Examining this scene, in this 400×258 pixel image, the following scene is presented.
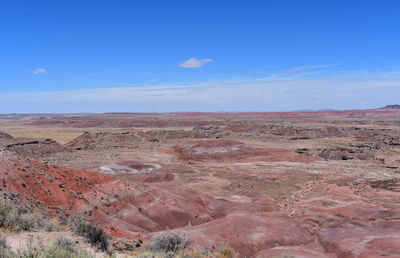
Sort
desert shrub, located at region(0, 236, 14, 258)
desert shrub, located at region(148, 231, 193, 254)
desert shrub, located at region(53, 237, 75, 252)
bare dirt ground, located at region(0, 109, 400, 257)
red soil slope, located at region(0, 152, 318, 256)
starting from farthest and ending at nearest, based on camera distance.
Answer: bare dirt ground, located at region(0, 109, 400, 257)
red soil slope, located at region(0, 152, 318, 256)
desert shrub, located at region(148, 231, 193, 254)
desert shrub, located at region(53, 237, 75, 252)
desert shrub, located at region(0, 236, 14, 258)

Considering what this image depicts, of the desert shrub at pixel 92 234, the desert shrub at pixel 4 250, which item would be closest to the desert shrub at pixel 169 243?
the desert shrub at pixel 92 234

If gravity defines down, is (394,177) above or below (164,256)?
below

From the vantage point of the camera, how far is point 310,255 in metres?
15.2

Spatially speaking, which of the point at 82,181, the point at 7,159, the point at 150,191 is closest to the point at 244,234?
the point at 150,191

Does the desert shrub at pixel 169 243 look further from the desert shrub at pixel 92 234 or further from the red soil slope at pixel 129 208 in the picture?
the red soil slope at pixel 129 208

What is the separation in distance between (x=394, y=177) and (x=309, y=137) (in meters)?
43.8

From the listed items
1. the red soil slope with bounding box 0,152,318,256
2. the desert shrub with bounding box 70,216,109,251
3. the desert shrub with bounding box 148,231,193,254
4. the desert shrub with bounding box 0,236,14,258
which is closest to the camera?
the desert shrub with bounding box 0,236,14,258

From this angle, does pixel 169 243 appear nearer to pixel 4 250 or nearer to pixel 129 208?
pixel 4 250

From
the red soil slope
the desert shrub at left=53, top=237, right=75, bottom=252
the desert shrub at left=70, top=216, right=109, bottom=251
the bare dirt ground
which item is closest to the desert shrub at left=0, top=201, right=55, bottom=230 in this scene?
the desert shrub at left=70, top=216, right=109, bottom=251

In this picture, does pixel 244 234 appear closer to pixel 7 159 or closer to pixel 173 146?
pixel 7 159

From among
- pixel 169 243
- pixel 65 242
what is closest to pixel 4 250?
pixel 65 242

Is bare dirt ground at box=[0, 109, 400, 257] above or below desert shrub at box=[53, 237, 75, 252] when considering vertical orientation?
below

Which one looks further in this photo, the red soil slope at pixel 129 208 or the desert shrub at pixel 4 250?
the red soil slope at pixel 129 208

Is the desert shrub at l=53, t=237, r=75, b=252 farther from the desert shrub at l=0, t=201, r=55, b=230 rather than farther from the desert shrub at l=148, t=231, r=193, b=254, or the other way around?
the desert shrub at l=148, t=231, r=193, b=254
